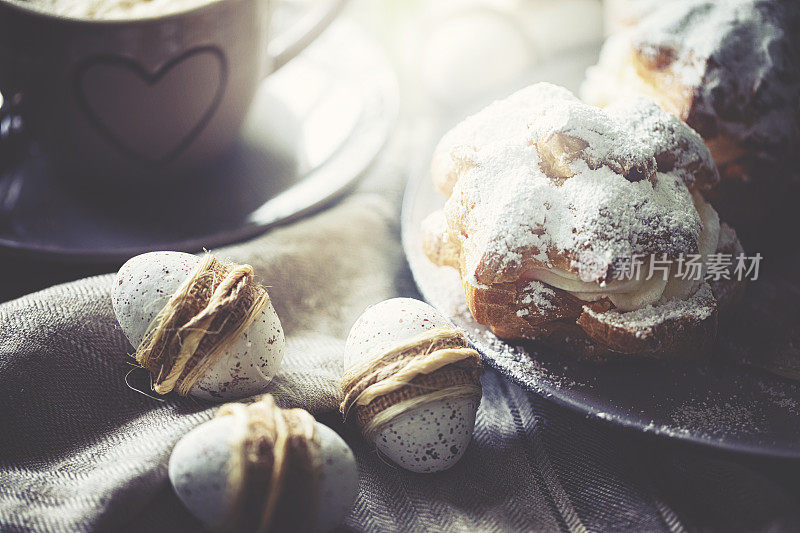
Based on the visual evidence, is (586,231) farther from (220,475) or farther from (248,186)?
(248,186)

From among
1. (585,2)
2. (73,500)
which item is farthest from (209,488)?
(585,2)

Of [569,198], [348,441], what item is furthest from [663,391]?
[348,441]

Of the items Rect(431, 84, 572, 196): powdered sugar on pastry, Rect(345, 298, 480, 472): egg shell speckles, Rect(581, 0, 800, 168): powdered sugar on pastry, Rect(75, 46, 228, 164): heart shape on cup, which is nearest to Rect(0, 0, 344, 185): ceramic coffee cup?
Rect(75, 46, 228, 164): heart shape on cup

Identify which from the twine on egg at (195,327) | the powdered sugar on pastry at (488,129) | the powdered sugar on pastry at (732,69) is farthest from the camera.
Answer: the powdered sugar on pastry at (732,69)

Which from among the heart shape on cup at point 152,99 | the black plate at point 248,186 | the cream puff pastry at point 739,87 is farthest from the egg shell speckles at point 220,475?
the cream puff pastry at point 739,87

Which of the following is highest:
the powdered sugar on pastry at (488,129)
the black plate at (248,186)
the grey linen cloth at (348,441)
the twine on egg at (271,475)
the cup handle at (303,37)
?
the cup handle at (303,37)

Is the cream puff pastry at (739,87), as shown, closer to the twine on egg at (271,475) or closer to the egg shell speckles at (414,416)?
the egg shell speckles at (414,416)

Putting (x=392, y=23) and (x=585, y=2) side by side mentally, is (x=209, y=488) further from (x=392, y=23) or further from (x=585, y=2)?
(x=392, y=23)
